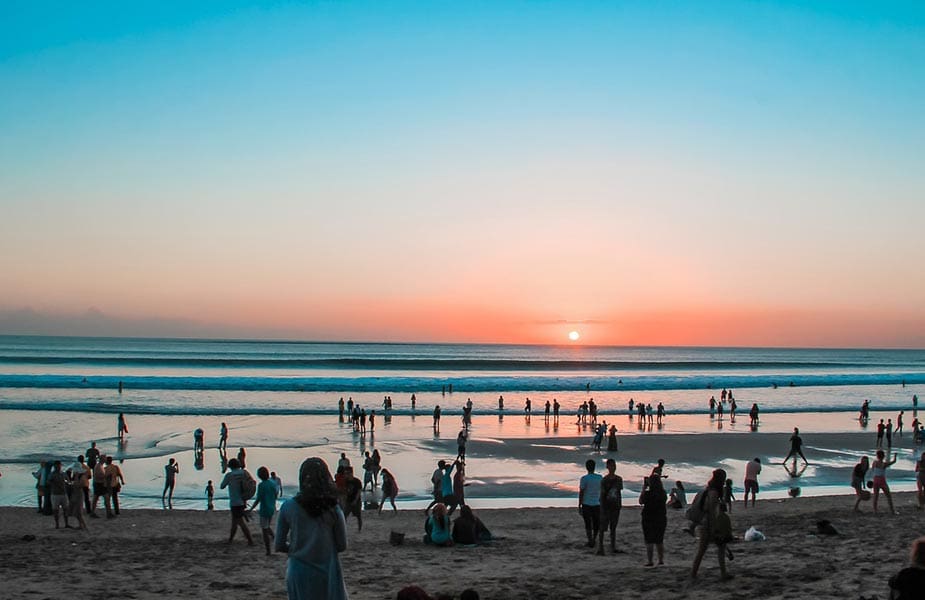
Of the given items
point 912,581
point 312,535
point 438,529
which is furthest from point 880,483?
point 312,535

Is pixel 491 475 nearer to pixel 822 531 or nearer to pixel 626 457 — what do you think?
pixel 626 457

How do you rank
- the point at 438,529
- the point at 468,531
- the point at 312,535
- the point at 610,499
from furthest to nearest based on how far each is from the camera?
1. the point at 468,531
2. the point at 438,529
3. the point at 610,499
4. the point at 312,535

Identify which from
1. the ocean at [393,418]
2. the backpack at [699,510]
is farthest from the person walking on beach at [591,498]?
the ocean at [393,418]

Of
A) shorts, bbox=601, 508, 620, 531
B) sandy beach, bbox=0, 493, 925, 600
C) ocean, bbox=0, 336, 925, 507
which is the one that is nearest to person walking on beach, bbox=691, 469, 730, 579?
sandy beach, bbox=0, 493, 925, 600

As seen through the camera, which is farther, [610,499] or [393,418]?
[393,418]

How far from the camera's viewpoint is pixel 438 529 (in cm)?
1303

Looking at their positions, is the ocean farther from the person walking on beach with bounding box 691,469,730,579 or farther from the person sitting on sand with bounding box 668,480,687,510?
the person walking on beach with bounding box 691,469,730,579

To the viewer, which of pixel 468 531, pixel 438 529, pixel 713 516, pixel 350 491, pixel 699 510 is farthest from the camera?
pixel 350 491

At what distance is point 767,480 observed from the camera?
23.3 metres

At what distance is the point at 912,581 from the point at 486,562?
789 cm

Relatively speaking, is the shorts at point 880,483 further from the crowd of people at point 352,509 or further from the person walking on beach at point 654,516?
the person walking on beach at point 654,516

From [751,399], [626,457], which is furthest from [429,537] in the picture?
[751,399]

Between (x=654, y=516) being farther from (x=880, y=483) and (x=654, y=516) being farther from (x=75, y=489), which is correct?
(x=75, y=489)

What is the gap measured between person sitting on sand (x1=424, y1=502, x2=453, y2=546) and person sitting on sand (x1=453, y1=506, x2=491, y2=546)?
0.61ft
